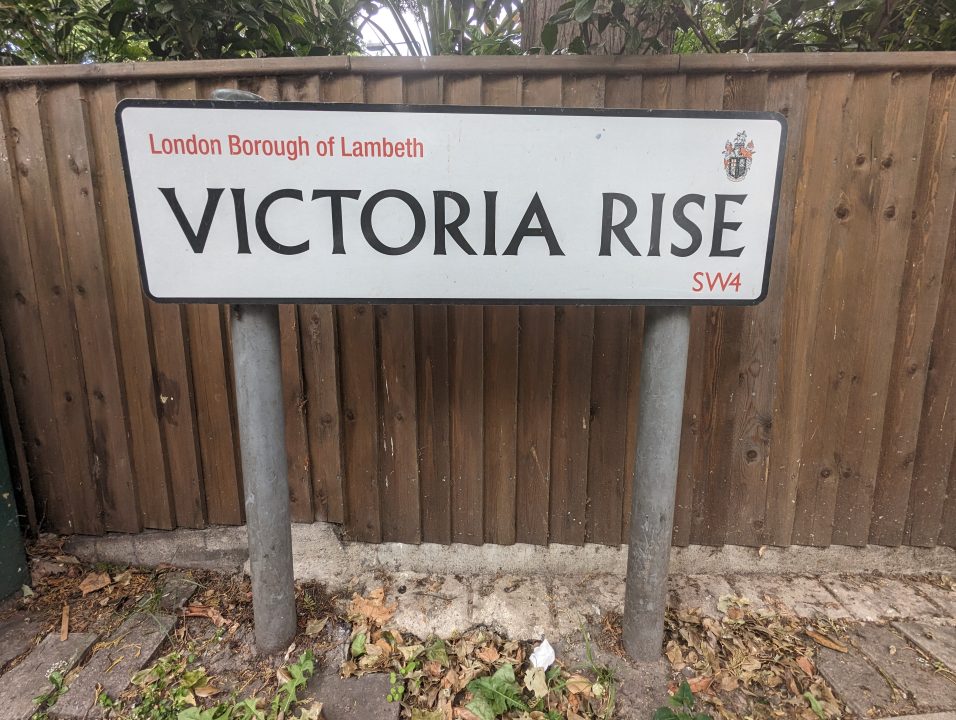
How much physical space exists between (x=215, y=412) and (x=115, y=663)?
1.01 m

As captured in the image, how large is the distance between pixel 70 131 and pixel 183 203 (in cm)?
121

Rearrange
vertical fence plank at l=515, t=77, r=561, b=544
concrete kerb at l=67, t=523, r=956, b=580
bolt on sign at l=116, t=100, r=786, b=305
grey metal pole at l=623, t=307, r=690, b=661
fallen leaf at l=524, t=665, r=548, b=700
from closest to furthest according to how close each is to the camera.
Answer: bolt on sign at l=116, t=100, r=786, b=305 → grey metal pole at l=623, t=307, r=690, b=661 → fallen leaf at l=524, t=665, r=548, b=700 → vertical fence plank at l=515, t=77, r=561, b=544 → concrete kerb at l=67, t=523, r=956, b=580

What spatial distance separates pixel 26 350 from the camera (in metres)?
2.25

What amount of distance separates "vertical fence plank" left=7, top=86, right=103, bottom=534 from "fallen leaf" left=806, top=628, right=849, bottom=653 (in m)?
3.27

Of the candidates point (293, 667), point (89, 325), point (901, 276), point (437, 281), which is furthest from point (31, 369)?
point (901, 276)

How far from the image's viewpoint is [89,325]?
87.5 inches

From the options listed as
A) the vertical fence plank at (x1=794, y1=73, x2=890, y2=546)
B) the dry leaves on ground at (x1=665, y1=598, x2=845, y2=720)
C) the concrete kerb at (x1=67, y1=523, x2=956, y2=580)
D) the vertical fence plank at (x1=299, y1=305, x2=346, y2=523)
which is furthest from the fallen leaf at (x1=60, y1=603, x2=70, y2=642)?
the vertical fence plank at (x1=794, y1=73, x2=890, y2=546)

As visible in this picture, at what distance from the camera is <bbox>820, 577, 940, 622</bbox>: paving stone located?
211cm

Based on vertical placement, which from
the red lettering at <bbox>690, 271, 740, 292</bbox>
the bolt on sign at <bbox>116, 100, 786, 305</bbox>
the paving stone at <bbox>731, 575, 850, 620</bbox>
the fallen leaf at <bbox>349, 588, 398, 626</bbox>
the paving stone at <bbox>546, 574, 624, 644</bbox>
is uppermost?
the bolt on sign at <bbox>116, 100, 786, 305</bbox>

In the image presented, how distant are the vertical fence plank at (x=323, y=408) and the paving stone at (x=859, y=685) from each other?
2062mm

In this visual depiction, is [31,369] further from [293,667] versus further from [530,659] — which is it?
[530,659]

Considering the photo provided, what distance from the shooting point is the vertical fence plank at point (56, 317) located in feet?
6.81

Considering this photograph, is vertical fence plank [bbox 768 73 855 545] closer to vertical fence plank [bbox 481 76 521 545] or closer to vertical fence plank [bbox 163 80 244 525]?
vertical fence plank [bbox 481 76 521 545]

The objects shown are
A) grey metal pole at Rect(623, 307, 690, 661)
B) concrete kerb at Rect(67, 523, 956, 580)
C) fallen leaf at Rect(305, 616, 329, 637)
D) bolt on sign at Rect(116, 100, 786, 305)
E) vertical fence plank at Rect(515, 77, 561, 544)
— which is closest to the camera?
bolt on sign at Rect(116, 100, 786, 305)
